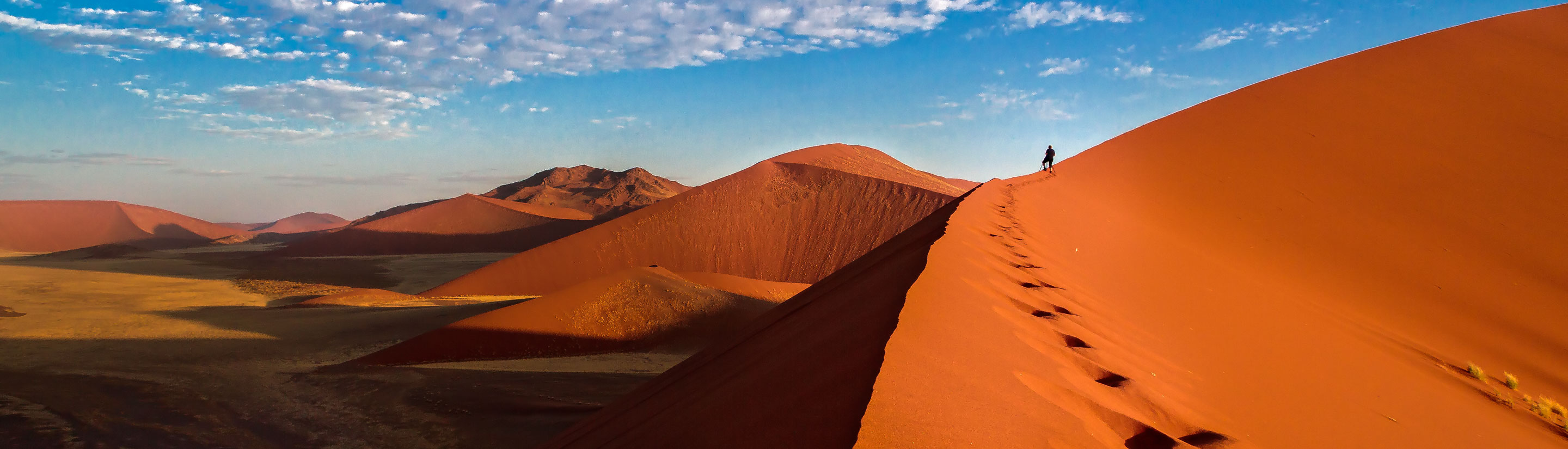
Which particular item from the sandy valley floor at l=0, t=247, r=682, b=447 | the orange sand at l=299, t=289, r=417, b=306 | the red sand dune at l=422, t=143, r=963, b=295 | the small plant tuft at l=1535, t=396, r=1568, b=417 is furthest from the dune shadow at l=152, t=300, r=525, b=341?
the small plant tuft at l=1535, t=396, r=1568, b=417

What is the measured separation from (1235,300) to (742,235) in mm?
22860

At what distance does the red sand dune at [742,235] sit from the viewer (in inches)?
1056

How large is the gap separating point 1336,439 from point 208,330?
2295 centimetres

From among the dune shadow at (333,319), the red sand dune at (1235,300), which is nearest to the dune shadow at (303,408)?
the red sand dune at (1235,300)

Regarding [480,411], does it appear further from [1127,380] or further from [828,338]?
[1127,380]

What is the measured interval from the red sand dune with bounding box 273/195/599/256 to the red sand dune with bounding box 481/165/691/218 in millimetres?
11256

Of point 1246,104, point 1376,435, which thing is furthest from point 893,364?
point 1246,104

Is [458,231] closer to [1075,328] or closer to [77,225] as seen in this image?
[77,225]

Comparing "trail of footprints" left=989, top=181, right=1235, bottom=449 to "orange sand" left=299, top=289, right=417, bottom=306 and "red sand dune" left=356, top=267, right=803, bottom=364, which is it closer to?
"red sand dune" left=356, top=267, right=803, bottom=364

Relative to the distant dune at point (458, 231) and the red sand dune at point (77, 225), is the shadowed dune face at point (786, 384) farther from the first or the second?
the red sand dune at point (77, 225)

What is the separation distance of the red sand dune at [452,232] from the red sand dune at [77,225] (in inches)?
1012

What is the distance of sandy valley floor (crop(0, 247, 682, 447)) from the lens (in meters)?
8.91

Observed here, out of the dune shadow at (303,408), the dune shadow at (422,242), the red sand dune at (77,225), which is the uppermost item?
the red sand dune at (77,225)

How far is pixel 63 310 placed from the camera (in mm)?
20844
